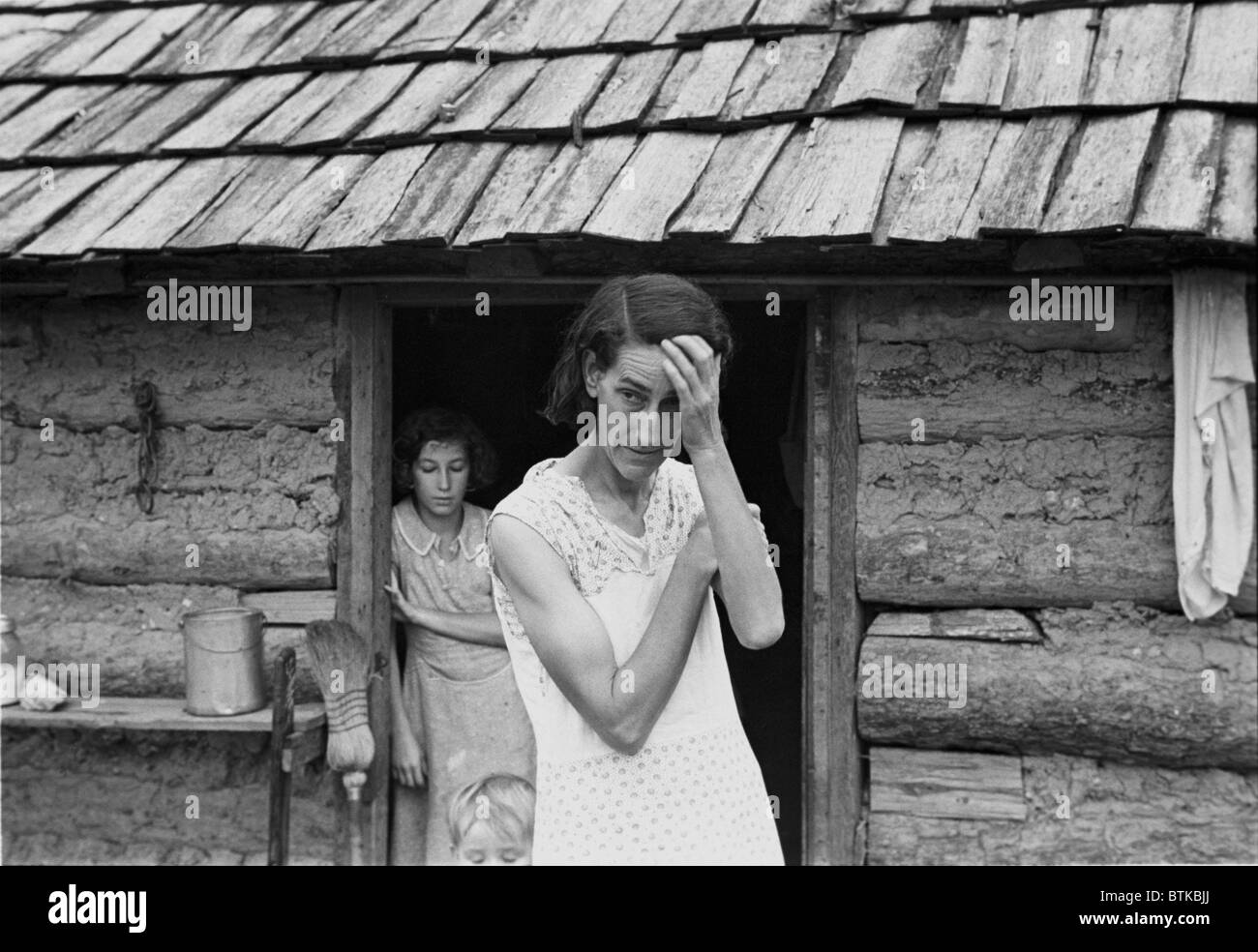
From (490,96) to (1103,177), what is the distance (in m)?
2.27

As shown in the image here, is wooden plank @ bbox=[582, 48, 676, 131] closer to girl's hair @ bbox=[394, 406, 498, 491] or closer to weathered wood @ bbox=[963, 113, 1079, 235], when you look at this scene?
weathered wood @ bbox=[963, 113, 1079, 235]

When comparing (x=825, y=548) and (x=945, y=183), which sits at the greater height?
(x=945, y=183)

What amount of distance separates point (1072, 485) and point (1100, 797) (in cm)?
104

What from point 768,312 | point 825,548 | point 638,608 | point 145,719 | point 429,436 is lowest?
point 145,719

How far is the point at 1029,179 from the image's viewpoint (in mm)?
4000

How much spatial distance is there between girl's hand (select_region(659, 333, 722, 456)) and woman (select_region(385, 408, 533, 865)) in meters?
2.91

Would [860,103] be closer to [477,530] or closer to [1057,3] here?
[1057,3]

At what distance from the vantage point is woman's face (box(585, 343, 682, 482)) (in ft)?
8.47

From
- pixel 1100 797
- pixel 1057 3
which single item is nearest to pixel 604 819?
pixel 1100 797

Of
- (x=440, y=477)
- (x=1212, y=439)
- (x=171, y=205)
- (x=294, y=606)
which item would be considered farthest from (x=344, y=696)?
(x=1212, y=439)

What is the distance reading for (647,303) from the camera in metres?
2.63

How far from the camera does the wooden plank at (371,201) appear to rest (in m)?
4.35

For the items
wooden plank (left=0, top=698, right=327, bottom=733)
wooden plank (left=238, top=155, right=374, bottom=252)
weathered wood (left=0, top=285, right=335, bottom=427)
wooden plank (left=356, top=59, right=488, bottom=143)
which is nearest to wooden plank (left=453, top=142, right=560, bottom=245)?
wooden plank (left=356, top=59, right=488, bottom=143)

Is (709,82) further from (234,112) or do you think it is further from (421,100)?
(234,112)
